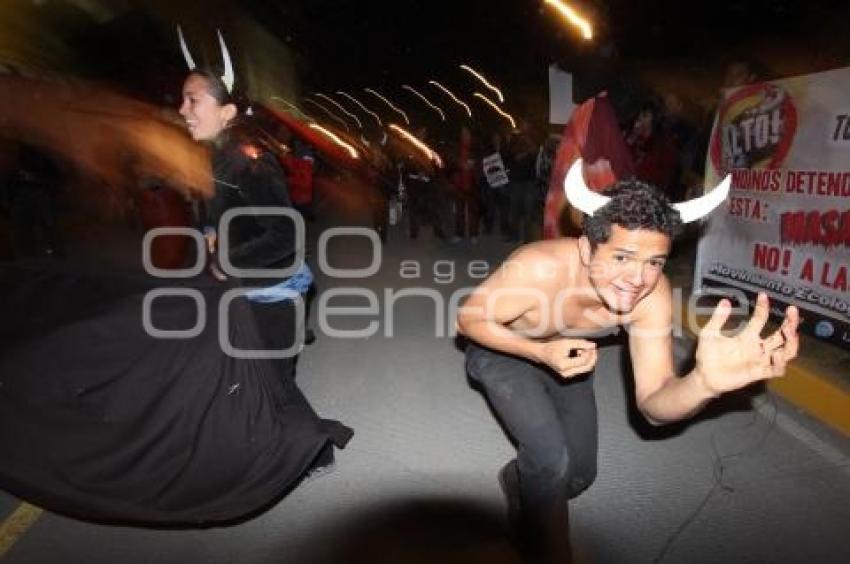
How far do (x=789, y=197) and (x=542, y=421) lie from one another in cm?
391

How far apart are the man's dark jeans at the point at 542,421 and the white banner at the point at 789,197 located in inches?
114

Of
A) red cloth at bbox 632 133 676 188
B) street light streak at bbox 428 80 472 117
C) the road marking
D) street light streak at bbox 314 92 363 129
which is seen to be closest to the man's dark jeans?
the road marking

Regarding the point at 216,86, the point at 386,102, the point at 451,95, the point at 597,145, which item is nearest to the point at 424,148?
the point at 597,145

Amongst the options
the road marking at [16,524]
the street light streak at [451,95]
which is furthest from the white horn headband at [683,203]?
the street light streak at [451,95]

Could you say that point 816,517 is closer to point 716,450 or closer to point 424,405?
point 716,450

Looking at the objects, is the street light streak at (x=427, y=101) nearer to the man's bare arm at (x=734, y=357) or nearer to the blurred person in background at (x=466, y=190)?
the blurred person in background at (x=466, y=190)

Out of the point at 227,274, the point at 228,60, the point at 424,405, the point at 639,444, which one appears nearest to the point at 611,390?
the point at 639,444

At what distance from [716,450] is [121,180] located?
14285 mm

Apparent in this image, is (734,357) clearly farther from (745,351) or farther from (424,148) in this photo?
(424,148)

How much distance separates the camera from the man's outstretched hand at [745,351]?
2373 millimetres

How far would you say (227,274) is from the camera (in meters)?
3.45

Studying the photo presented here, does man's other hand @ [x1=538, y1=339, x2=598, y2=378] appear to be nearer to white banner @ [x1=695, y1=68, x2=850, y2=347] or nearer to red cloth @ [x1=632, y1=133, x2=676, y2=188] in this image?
white banner @ [x1=695, y1=68, x2=850, y2=347]

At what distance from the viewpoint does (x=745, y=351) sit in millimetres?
2381

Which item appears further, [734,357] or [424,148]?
[424,148]
